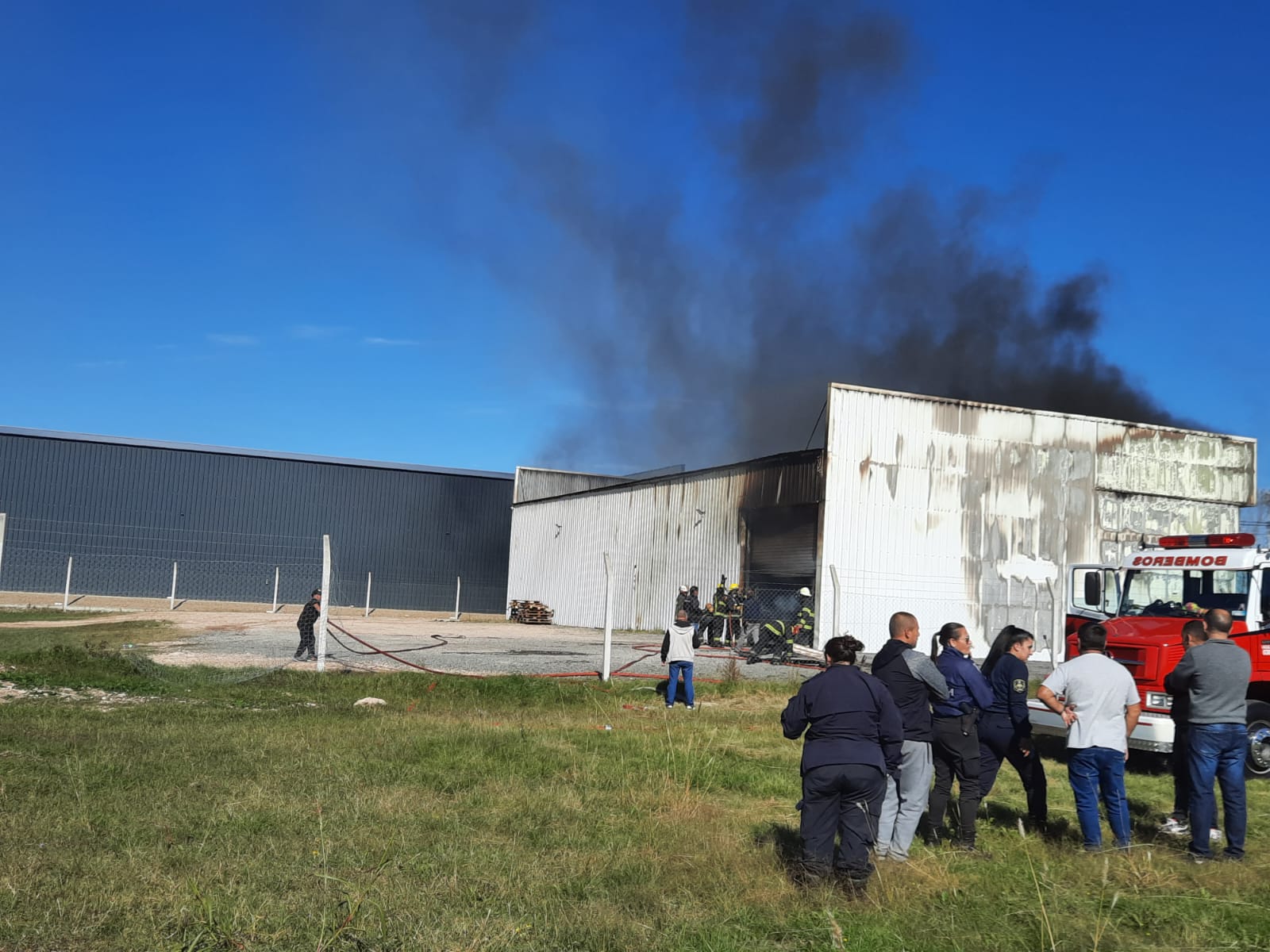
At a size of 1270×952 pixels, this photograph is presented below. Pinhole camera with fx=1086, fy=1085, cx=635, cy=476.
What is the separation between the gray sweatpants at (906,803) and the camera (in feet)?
23.2

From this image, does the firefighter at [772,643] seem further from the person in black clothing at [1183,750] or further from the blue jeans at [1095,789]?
the blue jeans at [1095,789]

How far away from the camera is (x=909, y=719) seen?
7176 mm

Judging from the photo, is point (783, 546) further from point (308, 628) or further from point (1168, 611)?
point (1168, 611)

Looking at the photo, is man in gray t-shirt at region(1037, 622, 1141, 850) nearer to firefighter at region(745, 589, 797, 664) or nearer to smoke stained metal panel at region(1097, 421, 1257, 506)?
firefighter at region(745, 589, 797, 664)

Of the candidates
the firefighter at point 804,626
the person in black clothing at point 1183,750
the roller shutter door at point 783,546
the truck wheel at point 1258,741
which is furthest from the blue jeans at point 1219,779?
the roller shutter door at point 783,546

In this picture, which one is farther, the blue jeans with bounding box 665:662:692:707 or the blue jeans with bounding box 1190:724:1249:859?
the blue jeans with bounding box 665:662:692:707

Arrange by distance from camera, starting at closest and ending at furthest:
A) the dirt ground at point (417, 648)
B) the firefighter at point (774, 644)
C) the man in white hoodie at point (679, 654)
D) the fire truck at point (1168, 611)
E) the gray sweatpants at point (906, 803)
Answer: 1. the gray sweatpants at point (906, 803)
2. the fire truck at point (1168, 611)
3. the man in white hoodie at point (679, 654)
4. the dirt ground at point (417, 648)
5. the firefighter at point (774, 644)

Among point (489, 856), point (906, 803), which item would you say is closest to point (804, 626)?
point (906, 803)

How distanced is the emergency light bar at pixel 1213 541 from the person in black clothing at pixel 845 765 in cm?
772

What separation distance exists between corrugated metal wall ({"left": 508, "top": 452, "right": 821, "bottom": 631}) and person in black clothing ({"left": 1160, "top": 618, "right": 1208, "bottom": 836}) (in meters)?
18.9

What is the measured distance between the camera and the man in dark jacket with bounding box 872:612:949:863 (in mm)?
7145

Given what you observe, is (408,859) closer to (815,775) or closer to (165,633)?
(815,775)

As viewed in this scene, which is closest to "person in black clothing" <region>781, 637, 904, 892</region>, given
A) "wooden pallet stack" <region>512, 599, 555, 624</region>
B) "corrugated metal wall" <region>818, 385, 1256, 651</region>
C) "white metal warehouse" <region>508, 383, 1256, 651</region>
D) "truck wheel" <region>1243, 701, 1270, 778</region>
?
"truck wheel" <region>1243, 701, 1270, 778</region>

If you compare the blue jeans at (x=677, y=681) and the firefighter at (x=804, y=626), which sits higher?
the firefighter at (x=804, y=626)
